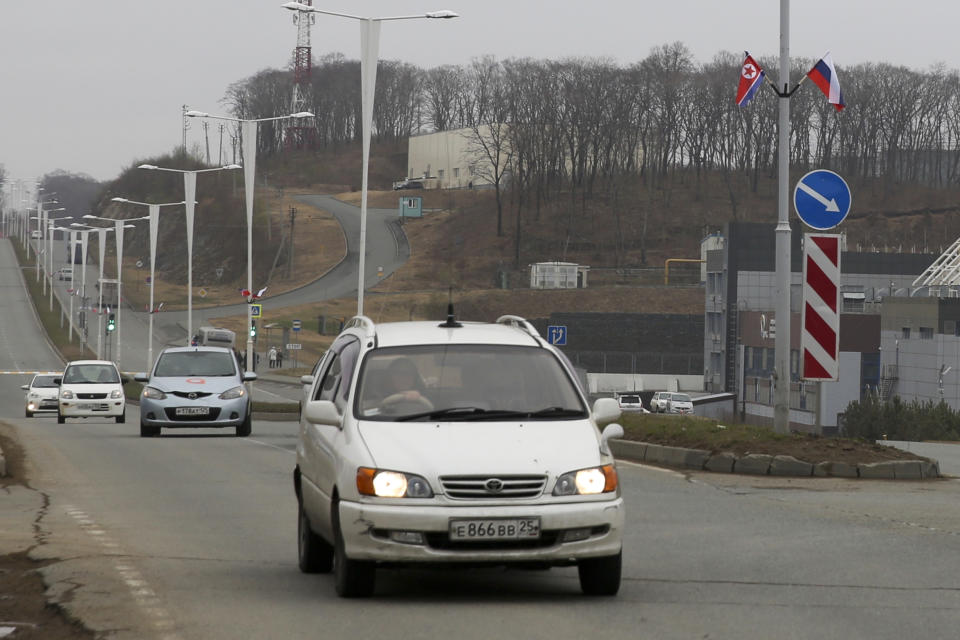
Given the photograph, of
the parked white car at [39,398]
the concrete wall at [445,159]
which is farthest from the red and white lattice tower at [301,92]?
the parked white car at [39,398]

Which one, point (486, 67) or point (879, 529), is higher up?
point (486, 67)

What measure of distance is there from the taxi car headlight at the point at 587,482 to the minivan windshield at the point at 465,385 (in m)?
0.57

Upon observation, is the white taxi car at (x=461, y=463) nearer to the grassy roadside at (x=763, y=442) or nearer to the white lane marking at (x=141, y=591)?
the white lane marking at (x=141, y=591)

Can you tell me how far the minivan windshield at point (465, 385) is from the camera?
903cm

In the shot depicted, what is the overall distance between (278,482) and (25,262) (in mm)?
158076

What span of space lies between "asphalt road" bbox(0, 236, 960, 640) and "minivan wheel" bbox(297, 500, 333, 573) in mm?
103

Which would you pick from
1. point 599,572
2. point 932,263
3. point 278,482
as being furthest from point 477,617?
point 932,263

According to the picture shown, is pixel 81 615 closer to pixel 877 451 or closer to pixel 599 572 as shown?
pixel 599 572

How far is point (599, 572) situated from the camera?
873cm

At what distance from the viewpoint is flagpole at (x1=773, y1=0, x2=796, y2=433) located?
19.4 m

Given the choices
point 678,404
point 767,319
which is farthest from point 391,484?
point 767,319

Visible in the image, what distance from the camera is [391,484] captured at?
8.34 m

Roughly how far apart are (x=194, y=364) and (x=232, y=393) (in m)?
1.04

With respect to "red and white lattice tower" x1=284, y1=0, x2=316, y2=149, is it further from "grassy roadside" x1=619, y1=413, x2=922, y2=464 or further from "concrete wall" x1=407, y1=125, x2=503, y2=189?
"grassy roadside" x1=619, y1=413, x2=922, y2=464
